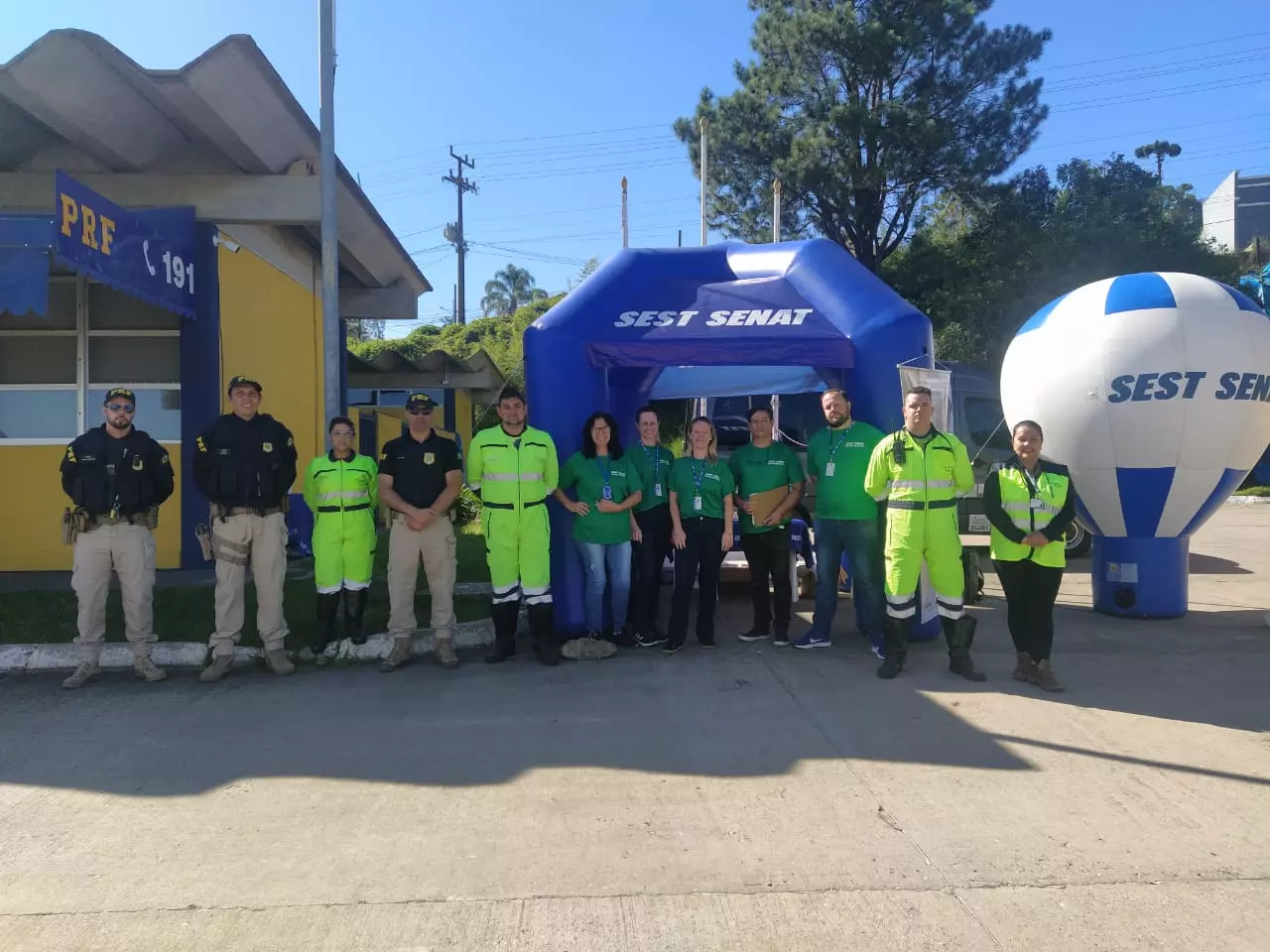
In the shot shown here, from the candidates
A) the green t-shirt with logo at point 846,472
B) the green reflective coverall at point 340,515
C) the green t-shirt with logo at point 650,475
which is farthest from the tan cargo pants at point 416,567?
the green t-shirt with logo at point 846,472

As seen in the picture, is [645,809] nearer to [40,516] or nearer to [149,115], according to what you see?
[149,115]

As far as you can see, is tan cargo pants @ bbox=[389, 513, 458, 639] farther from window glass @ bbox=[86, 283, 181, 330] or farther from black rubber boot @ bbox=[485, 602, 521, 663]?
window glass @ bbox=[86, 283, 181, 330]

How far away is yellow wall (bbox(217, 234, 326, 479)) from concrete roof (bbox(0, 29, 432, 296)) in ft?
3.45

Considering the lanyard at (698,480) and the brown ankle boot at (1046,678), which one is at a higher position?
the lanyard at (698,480)

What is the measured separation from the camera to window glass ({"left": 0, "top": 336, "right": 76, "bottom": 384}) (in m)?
8.77

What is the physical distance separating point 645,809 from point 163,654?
13.8 feet

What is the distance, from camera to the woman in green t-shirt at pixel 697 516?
20.8 feet

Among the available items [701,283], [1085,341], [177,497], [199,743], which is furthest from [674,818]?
[177,497]

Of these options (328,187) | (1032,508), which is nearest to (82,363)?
(328,187)

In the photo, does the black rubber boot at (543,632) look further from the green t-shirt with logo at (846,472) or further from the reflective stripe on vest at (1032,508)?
the reflective stripe on vest at (1032,508)

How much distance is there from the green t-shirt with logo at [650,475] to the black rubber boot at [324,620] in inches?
90.6

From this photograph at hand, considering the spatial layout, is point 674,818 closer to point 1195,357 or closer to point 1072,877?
point 1072,877

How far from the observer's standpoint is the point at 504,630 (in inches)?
245

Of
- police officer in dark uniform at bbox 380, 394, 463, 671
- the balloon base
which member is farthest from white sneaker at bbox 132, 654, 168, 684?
the balloon base
